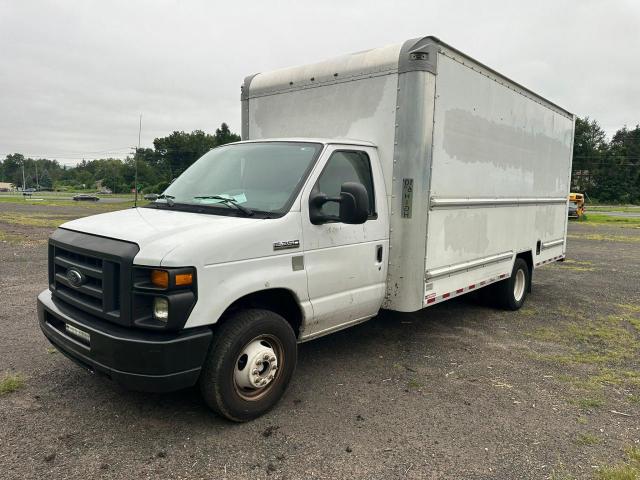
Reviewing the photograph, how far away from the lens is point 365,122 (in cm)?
491

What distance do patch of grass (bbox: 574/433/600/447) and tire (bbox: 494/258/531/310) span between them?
3622mm

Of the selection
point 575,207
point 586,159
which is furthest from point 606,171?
point 575,207

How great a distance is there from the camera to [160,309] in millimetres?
3164

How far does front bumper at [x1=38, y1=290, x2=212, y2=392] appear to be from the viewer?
3.11 metres

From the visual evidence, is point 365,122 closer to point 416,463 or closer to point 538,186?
point 416,463

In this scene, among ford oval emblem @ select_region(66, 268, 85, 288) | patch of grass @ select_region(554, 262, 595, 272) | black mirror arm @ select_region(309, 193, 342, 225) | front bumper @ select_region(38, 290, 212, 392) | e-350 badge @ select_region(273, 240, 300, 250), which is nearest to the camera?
front bumper @ select_region(38, 290, 212, 392)

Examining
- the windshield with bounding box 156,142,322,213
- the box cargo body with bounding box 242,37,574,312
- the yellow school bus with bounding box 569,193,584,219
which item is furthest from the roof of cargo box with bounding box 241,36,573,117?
the yellow school bus with bounding box 569,193,584,219

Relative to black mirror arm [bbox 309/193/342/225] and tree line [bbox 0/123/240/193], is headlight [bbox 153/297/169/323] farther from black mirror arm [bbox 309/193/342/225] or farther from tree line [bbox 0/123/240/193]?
tree line [bbox 0/123/240/193]

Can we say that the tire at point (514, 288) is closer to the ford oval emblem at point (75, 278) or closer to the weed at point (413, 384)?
the weed at point (413, 384)

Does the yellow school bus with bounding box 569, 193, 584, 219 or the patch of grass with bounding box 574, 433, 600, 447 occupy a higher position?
the yellow school bus with bounding box 569, 193, 584, 219

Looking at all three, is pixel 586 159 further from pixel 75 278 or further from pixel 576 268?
pixel 75 278

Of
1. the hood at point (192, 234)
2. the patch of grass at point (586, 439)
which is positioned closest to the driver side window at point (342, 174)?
the hood at point (192, 234)

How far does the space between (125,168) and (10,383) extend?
102 m

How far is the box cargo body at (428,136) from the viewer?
4688 millimetres
